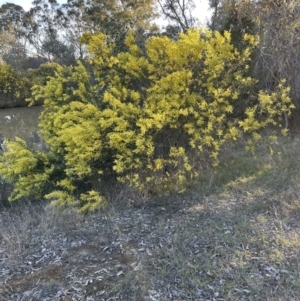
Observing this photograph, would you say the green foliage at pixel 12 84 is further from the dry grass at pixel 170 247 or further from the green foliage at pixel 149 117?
the dry grass at pixel 170 247

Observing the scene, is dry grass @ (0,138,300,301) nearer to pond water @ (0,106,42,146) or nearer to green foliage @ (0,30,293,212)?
green foliage @ (0,30,293,212)

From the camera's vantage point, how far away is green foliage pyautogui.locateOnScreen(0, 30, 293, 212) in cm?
426

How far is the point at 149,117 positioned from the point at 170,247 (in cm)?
190

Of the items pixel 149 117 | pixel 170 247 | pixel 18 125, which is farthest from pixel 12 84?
pixel 170 247

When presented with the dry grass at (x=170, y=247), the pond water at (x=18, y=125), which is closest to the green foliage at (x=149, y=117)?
the dry grass at (x=170, y=247)

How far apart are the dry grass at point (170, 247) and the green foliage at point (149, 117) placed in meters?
0.45

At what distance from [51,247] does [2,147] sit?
4923mm

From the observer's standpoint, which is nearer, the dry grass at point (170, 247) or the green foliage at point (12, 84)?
the dry grass at point (170, 247)

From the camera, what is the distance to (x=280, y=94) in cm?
503

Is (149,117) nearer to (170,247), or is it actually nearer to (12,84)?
(170,247)

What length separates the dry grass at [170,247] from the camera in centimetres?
252

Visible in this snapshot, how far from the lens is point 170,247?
123 inches

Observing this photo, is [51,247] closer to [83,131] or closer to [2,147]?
[83,131]

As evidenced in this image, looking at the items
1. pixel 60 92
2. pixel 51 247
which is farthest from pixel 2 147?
pixel 51 247
